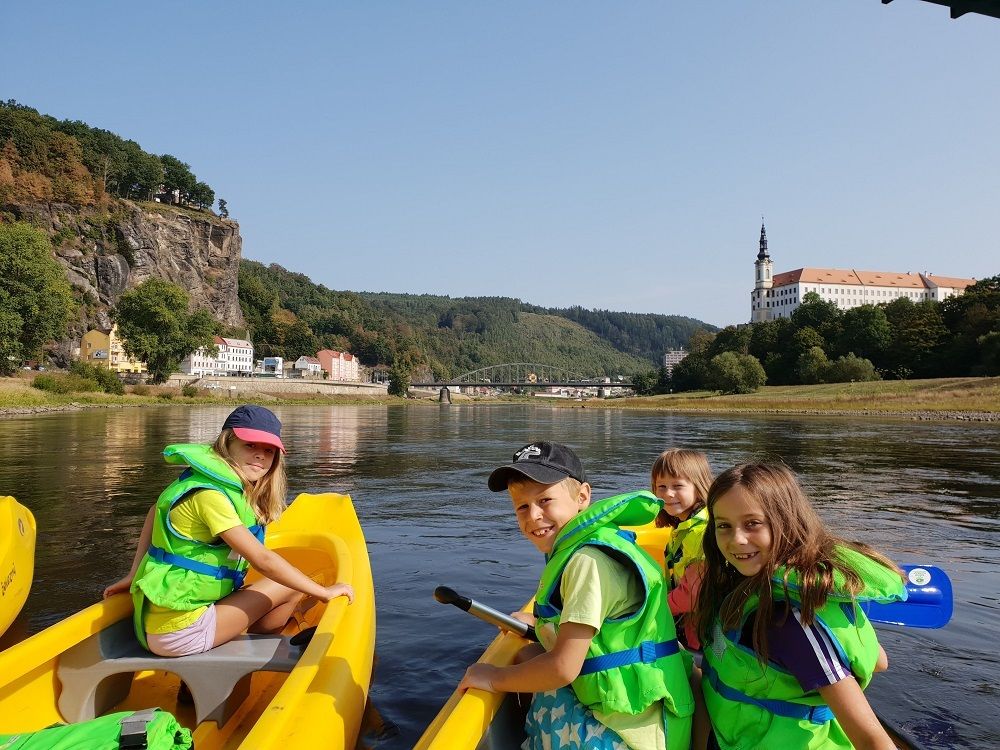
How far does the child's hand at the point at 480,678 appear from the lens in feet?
8.89

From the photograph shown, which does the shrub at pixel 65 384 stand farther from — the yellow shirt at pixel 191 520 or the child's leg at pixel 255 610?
the yellow shirt at pixel 191 520

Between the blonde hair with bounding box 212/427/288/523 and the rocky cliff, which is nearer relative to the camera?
the blonde hair with bounding box 212/427/288/523

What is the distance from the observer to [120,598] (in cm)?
379

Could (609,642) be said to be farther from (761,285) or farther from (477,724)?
(761,285)

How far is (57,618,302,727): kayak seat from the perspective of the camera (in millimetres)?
3486

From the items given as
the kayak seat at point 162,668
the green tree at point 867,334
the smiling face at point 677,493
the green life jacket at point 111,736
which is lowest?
the kayak seat at point 162,668

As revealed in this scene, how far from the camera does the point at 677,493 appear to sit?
169 inches

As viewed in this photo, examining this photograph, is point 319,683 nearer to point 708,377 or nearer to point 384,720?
point 384,720

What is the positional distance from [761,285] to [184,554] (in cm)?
15885

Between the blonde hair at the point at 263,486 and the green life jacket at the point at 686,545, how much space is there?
2.32m

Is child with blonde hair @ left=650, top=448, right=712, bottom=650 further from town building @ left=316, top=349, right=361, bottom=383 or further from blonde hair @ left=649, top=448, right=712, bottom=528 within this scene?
town building @ left=316, top=349, right=361, bottom=383

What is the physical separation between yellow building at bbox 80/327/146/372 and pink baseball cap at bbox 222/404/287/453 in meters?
87.6

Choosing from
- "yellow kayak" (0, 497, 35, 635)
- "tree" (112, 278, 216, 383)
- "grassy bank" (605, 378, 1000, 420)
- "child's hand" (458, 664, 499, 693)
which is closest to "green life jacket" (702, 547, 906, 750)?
"child's hand" (458, 664, 499, 693)

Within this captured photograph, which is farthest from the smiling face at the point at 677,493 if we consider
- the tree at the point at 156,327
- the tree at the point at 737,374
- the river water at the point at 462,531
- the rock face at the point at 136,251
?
the rock face at the point at 136,251
